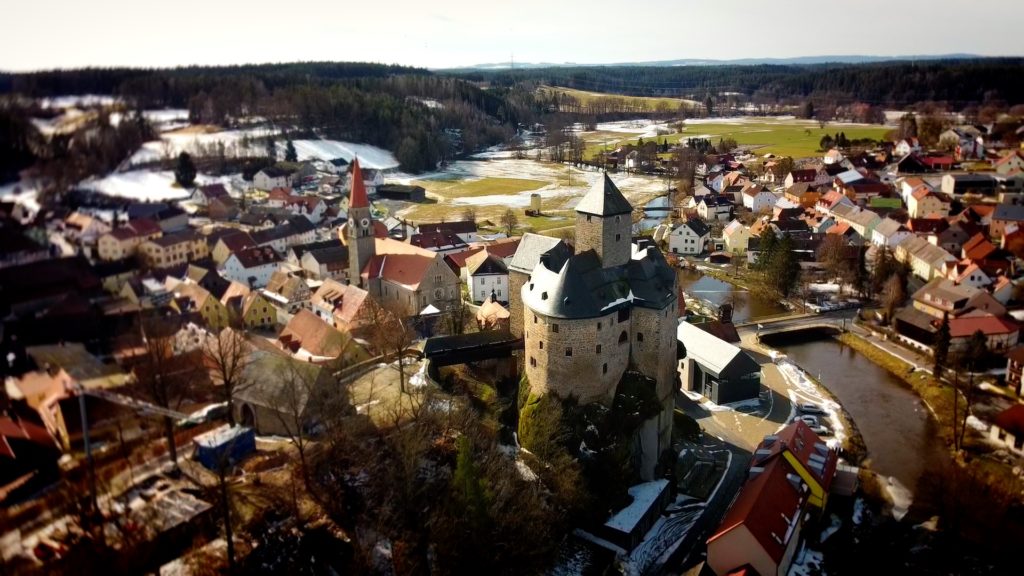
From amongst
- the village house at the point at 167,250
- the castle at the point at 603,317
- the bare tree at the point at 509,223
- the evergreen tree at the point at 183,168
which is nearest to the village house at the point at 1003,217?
the bare tree at the point at 509,223

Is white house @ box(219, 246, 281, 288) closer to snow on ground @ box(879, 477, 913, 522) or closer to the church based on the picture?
the church

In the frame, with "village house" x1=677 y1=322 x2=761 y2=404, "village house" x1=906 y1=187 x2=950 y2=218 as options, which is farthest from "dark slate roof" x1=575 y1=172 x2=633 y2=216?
"village house" x1=906 y1=187 x2=950 y2=218

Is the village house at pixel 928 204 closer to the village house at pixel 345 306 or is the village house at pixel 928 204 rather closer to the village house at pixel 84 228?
the village house at pixel 345 306

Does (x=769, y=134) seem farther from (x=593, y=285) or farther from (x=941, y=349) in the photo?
(x=593, y=285)

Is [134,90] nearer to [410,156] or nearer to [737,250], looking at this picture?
[737,250]

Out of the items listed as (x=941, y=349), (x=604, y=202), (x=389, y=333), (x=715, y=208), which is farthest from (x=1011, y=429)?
(x=715, y=208)
